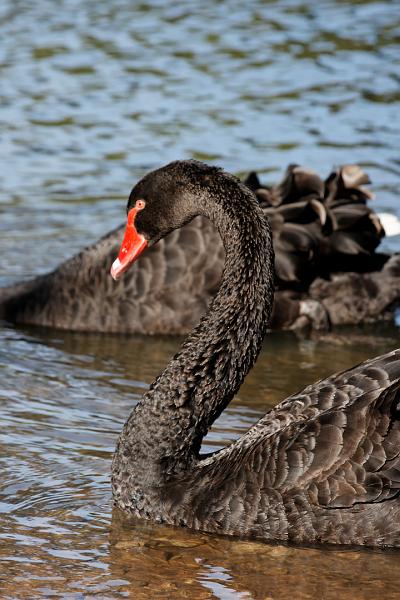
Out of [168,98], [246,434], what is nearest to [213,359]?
[246,434]

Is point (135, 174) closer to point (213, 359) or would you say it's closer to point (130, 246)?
point (130, 246)

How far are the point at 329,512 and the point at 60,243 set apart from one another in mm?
5579

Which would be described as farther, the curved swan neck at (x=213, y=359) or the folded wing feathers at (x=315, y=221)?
the folded wing feathers at (x=315, y=221)

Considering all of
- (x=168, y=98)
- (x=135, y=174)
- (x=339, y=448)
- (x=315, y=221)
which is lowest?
(x=135, y=174)

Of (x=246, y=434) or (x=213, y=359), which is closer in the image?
(x=246, y=434)

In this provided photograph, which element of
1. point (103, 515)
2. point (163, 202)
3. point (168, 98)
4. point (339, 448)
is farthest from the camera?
point (168, 98)

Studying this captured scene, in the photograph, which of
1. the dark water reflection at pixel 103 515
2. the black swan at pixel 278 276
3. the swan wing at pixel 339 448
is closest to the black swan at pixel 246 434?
the swan wing at pixel 339 448

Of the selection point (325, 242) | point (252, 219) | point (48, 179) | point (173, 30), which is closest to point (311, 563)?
point (252, 219)

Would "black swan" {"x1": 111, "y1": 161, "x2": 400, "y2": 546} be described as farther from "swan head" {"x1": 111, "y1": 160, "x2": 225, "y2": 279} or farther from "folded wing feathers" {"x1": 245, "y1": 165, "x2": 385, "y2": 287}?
"folded wing feathers" {"x1": 245, "y1": 165, "x2": 385, "y2": 287}

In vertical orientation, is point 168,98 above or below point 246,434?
below

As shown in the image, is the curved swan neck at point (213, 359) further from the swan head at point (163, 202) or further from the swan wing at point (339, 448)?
the swan wing at point (339, 448)

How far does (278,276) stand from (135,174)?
9.54 feet

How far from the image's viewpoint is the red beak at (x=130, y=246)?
6152 millimetres

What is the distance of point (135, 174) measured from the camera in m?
11.4
